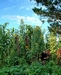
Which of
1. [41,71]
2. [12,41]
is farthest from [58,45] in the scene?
[41,71]

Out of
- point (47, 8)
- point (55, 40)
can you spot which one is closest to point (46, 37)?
point (55, 40)

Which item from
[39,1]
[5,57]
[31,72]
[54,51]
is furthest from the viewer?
[39,1]

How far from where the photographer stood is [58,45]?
1577cm

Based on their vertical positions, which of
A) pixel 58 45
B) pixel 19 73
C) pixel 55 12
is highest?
pixel 55 12

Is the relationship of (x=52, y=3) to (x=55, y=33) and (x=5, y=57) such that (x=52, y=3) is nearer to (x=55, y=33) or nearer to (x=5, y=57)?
(x=55, y=33)

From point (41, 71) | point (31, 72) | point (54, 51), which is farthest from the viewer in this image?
point (54, 51)

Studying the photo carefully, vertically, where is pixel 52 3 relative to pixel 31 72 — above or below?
above

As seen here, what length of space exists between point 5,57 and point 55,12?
530 cm

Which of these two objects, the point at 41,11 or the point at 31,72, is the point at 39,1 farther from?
the point at 31,72

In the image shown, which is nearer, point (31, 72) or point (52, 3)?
point (31, 72)

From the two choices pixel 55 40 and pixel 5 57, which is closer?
pixel 5 57

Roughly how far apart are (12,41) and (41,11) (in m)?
4.15

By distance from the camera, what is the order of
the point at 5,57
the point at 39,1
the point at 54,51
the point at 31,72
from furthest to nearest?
1. the point at 39,1
2. the point at 54,51
3. the point at 5,57
4. the point at 31,72

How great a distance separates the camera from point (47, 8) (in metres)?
16.4
